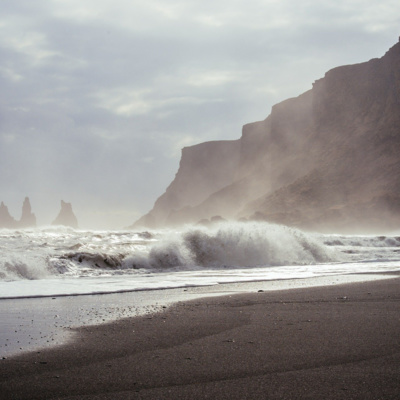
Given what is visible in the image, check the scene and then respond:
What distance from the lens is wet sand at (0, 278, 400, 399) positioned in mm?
2998

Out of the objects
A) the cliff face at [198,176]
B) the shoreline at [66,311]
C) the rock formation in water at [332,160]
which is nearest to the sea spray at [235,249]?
the shoreline at [66,311]

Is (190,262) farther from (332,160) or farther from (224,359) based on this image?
(332,160)

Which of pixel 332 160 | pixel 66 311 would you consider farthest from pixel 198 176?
pixel 66 311

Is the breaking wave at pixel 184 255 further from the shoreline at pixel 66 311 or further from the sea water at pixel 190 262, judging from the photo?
the shoreline at pixel 66 311

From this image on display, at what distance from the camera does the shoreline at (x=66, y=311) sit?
471 centimetres

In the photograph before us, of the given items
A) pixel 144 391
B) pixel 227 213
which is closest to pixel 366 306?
pixel 144 391

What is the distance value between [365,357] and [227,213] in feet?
355

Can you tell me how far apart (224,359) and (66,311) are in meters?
3.60

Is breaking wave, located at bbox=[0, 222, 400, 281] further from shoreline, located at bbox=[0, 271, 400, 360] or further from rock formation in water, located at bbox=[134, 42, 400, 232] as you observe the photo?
rock formation in water, located at bbox=[134, 42, 400, 232]

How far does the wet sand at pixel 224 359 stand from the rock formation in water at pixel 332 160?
7015 cm

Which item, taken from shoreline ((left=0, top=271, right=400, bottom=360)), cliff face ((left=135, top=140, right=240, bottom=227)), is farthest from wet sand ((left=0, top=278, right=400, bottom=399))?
cliff face ((left=135, top=140, right=240, bottom=227))

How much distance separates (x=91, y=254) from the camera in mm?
16891

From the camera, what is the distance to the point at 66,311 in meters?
6.80

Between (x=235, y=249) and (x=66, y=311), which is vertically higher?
(x=66, y=311)
